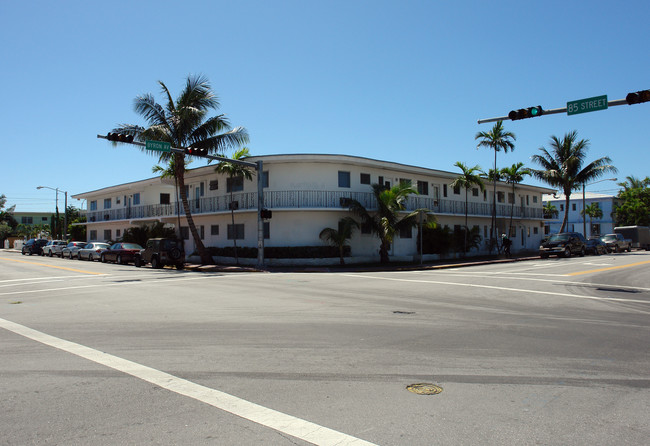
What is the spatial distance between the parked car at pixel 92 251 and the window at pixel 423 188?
23416 mm

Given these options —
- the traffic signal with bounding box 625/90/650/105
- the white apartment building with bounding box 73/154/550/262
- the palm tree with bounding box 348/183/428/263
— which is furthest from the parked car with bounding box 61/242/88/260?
the traffic signal with bounding box 625/90/650/105

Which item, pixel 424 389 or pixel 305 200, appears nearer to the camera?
pixel 424 389

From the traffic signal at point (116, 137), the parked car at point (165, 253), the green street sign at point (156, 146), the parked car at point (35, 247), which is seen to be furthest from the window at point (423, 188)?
the parked car at point (35, 247)

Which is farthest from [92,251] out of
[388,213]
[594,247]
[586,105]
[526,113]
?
[594,247]

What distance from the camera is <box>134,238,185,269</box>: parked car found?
27614mm

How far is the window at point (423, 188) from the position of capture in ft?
117

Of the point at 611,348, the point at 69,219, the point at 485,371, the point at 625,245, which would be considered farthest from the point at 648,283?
the point at 69,219

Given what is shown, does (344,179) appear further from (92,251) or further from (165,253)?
(92,251)

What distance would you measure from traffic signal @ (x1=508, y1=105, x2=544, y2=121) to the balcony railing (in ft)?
49.2

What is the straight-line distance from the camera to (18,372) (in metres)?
5.92

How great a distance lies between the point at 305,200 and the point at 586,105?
17.6 metres

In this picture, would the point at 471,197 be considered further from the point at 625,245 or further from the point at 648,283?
the point at 648,283

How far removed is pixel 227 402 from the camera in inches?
188

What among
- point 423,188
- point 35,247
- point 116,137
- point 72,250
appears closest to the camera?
point 116,137
